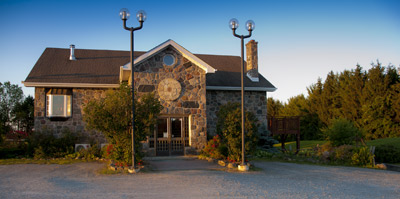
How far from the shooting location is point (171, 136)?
15.9 meters

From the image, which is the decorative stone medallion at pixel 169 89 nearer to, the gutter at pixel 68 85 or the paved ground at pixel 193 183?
the gutter at pixel 68 85

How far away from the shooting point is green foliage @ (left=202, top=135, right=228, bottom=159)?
14.1 m

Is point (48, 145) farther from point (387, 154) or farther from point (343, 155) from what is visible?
point (387, 154)


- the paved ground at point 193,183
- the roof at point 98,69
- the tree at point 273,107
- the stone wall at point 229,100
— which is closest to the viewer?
the paved ground at point 193,183

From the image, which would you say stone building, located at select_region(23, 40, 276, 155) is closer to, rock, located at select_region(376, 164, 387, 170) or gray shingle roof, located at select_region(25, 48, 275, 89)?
gray shingle roof, located at select_region(25, 48, 275, 89)

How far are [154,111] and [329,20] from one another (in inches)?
380

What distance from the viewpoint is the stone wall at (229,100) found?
18.3 m

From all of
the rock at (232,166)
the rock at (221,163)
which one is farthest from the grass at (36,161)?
the rock at (232,166)

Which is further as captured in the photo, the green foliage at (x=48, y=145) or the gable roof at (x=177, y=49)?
the green foliage at (x=48, y=145)

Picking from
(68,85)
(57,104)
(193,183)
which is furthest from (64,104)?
(193,183)

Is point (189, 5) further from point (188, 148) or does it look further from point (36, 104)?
point (36, 104)

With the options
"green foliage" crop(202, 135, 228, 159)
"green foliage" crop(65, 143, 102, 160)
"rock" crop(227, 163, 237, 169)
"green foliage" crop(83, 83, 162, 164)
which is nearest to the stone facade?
"green foliage" crop(202, 135, 228, 159)

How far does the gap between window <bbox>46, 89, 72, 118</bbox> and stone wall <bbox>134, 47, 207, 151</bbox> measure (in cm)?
435

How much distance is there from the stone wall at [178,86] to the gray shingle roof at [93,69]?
8.70ft
